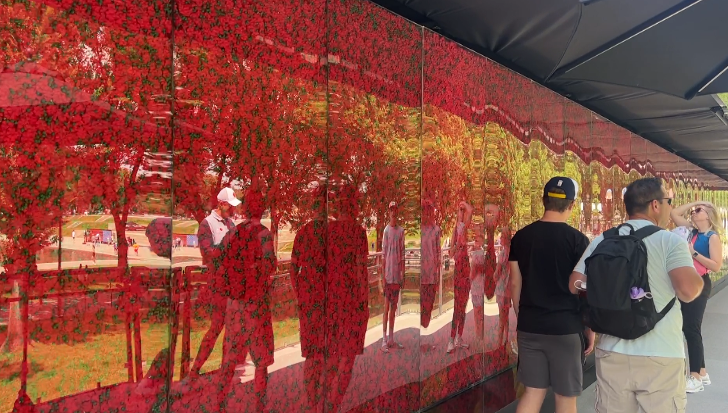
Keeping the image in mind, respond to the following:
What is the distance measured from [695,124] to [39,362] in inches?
361

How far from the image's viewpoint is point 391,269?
4.11 metres

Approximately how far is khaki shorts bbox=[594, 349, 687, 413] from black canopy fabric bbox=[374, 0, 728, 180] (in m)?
1.99

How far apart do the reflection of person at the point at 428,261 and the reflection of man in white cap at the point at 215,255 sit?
6.28 feet

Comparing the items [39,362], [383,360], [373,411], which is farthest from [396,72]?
[39,362]

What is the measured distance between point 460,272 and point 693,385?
9.40 ft

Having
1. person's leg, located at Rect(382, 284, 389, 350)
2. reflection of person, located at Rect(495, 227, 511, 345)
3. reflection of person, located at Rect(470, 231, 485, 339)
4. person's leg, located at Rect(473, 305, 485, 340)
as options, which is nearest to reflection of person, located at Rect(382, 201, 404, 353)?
person's leg, located at Rect(382, 284, 389, 350)

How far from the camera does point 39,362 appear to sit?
2131mm

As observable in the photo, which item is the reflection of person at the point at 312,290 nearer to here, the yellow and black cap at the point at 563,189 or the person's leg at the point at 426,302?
the person's leg at the point at 426,302

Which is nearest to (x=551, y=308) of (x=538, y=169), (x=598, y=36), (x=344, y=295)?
(x=344, y=295)

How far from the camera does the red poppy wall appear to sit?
2.17 meters

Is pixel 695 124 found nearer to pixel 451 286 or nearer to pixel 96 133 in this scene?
pixel 451 286

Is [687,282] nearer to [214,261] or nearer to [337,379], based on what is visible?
[337,379]

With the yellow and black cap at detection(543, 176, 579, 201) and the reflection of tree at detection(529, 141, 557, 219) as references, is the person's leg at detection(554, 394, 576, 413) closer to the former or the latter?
the yellow and black cap at detection(543, 176, 579, 201)

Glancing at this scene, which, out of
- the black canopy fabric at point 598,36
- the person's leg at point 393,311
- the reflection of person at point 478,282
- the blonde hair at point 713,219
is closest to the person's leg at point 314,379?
the person's leg at point 393,311
